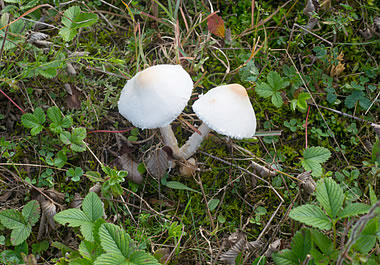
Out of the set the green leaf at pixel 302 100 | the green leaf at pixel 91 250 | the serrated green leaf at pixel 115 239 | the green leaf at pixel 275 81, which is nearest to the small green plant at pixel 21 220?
the green leaf at pixel 91 250

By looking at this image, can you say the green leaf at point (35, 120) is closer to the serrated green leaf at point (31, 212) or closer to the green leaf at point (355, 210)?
the serrated green leaf at point (31, 212)

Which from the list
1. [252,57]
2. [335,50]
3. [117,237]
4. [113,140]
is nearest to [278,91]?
[252,57]

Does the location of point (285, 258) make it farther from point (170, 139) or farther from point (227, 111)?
point (170, 139)

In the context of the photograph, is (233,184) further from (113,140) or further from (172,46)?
(172,46)

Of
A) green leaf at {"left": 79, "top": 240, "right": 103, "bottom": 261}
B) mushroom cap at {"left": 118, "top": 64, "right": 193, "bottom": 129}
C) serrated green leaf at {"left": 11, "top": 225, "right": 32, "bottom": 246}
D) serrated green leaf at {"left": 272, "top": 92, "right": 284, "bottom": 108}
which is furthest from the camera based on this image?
serrated green leaf at {"left": 272, "top": 92, "right": 284, "bottom": 108}

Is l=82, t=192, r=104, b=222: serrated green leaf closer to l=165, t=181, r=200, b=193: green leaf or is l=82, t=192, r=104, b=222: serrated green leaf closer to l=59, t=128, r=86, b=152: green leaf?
l=59, t=128, r=86, b=152: green leaf

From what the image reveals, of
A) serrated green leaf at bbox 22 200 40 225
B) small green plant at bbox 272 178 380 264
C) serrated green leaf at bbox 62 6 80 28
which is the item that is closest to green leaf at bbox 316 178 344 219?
small green plant at bbox 272 178 380 264
